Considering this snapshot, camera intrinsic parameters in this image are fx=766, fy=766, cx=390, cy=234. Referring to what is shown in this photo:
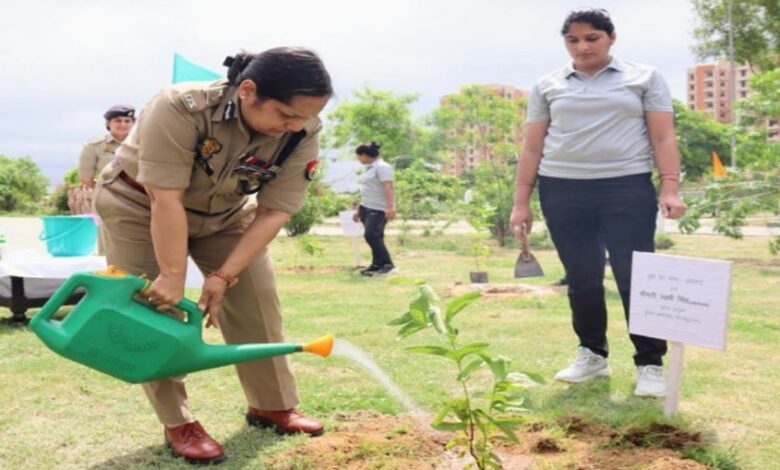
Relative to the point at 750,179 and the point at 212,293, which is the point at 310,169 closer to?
the point at 212,293

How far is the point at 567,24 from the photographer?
335 centimetres

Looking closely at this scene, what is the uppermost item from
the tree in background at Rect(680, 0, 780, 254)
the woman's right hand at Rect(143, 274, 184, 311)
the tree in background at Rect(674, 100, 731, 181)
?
the woman's right hand at Rect(143, 274, 184, 311)

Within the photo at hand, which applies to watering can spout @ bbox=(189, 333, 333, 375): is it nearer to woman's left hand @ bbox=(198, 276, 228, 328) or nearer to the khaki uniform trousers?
woman's left hand @ bbox=(198, 276, 228, 328)

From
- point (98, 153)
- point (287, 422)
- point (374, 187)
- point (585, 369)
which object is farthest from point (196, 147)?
point (374, 187)

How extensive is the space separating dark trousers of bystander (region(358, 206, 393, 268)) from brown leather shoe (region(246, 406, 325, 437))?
5466mm

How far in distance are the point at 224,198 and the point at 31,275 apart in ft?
10.2

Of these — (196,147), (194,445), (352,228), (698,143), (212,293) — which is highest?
(196,147)

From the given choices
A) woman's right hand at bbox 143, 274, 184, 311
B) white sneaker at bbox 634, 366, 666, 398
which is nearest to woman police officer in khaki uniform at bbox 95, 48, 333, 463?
woman's right hand at bbox 143, 274, 184, 311

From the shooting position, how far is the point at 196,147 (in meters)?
2.29

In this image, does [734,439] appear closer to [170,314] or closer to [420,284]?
[420,284]

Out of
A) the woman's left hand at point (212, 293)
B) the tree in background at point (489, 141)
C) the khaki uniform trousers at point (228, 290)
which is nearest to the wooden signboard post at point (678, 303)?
the khaki uniform trousers at point (228, 290)

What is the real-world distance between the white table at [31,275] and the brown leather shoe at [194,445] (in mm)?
2331

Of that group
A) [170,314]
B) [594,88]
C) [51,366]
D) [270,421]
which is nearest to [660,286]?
[594,88]

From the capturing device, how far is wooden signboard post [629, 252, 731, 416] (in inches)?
111
